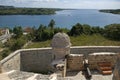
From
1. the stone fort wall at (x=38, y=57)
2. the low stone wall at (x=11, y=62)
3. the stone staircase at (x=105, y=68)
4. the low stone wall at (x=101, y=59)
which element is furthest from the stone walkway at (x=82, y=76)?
the low stone wall at (x=11, y=62)

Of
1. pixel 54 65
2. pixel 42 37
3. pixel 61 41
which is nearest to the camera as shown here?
pixel 54 65

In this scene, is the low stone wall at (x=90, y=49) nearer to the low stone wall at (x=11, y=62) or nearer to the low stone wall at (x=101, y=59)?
the low stone wall at (x=101, y=59)

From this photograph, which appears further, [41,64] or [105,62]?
[41,64]

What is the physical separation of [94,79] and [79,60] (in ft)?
4.06

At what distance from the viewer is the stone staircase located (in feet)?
32.5

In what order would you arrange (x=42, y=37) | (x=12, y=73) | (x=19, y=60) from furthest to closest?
1. (x=42, y=37)
2. (x=19, y=60)
3. (x=12, y=73)

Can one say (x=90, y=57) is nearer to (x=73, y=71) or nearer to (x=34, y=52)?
(x=73, y=71)

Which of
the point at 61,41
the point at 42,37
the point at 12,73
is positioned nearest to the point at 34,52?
the point at 61,41

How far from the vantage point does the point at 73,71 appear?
34.4 feet

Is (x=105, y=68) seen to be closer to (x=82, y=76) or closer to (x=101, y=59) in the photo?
(x=101, y=59)

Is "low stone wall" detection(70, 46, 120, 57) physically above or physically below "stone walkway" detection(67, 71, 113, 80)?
above

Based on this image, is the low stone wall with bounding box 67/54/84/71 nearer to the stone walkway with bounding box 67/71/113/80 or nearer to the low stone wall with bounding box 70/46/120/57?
the stone walkway with bounding box 67/71/113/80

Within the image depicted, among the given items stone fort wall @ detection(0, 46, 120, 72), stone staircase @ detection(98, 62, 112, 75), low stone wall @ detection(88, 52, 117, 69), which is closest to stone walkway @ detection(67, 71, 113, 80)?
stone staircase @ detection(98, 62, 112, 75)

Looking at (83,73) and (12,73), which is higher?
(12,73)
